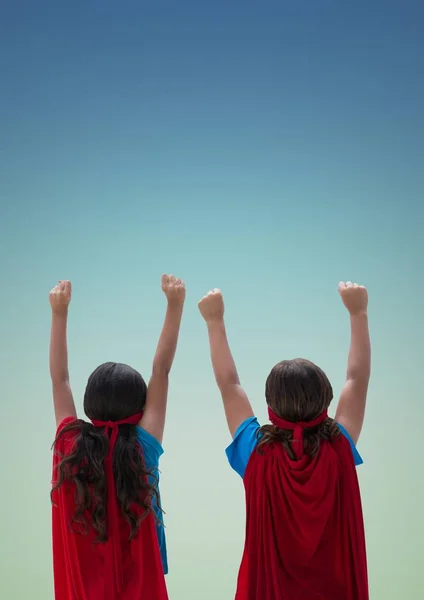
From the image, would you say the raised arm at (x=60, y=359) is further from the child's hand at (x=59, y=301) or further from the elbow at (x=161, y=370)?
the elbow at (x=161, y=370)

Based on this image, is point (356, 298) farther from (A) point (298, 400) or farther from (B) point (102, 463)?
(B) point (102, 463)

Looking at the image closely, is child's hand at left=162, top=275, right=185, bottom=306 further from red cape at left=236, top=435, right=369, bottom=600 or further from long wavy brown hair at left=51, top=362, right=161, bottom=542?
red cape at left=236, top=435, right=369, bottom=600

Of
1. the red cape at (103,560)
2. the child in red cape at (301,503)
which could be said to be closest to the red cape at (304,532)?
the child in red cape at (301,503)

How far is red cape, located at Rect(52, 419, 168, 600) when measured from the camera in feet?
6.33

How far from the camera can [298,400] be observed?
73.1 inches

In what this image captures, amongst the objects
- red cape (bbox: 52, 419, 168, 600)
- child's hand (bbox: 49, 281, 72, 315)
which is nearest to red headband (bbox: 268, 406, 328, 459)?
red cape (bbox: 52, 419, 168, 600)

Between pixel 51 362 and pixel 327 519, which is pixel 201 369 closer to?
pixel 51 362

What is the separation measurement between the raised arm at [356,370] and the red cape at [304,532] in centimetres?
14

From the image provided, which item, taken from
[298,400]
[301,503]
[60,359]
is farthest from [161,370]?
[301,503]

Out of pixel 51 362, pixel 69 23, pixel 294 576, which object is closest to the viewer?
pixel 294 576

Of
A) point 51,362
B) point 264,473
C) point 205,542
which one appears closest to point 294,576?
point 264,473

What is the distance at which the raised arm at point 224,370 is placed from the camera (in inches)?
78.6

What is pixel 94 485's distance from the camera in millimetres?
1935

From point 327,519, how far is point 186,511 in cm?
157
